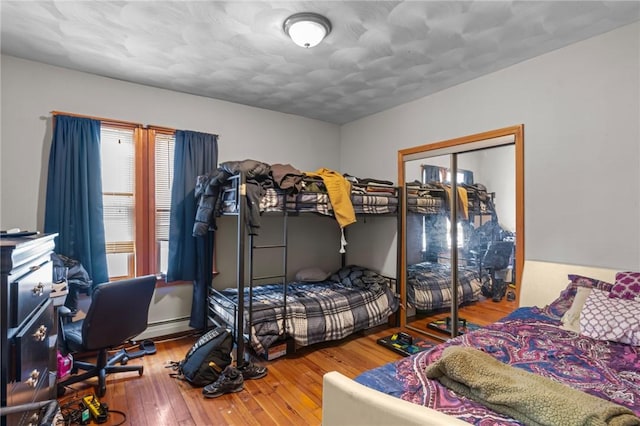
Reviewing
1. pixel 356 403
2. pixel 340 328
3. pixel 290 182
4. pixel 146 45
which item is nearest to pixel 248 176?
pixel 290 182

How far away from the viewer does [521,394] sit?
1.07 m

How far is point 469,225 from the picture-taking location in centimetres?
327

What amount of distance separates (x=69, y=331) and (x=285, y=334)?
5.59ft

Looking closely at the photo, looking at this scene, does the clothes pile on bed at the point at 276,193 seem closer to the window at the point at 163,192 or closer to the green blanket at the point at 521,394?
the window at the point at 163,192

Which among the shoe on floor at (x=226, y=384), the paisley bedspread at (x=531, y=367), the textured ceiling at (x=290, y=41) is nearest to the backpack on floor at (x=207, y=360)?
the shoe on floor at (x=226, y=384)

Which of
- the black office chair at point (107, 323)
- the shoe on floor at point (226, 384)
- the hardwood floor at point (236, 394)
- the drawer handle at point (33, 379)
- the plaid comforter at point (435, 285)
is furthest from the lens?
the plaid comforter at point (435, 285)

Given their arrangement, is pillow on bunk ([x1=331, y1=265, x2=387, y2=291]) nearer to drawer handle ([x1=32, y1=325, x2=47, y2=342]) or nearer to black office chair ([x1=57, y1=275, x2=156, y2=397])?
black office chair ([x1=57, y1=275, x2=156, y2=397])

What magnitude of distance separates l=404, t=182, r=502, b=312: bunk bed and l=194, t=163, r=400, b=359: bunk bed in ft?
0.83

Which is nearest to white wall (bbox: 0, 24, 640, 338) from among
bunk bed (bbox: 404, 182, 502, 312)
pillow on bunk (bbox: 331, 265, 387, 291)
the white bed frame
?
bunk bed (bbox: 404, 182, 502, 312)

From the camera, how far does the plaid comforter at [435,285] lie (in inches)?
130

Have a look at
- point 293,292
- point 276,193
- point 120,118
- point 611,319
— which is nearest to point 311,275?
point 293,292

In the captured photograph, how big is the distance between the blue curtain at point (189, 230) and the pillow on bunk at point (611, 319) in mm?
3267

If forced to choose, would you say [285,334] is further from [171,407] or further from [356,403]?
[356,403]

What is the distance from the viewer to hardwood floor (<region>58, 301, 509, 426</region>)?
6.84ft
